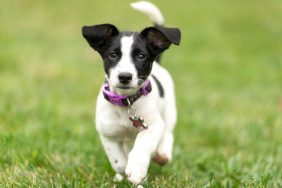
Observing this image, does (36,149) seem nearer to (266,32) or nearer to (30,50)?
(30,50)

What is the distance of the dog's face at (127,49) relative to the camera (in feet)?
15.1

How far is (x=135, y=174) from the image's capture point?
4695mm

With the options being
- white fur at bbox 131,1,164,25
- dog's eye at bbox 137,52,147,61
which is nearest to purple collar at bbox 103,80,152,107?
dog's eye at bbox 137,52,147,61

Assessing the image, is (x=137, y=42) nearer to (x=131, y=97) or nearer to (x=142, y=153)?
(x=131, y=97)

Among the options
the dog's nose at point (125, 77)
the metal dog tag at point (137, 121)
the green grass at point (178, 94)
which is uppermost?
the dog's nose at point (125, 77)

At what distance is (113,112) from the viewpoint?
16.7 feet

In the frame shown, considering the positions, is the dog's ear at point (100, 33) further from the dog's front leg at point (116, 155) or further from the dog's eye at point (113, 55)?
the dog's front leg at point (116, 155)

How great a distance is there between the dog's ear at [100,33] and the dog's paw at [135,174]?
0.99 m

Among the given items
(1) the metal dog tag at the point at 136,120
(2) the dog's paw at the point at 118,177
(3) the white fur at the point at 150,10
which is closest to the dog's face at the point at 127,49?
(1) the metal dog tag at the point at 136,120

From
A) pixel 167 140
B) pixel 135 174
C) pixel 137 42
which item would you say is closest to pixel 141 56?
pixel 137 42

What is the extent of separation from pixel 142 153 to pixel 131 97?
1.58ft

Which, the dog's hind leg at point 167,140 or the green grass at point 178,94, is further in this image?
the green grass at point 178,94

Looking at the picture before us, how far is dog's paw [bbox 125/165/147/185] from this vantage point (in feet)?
15.4

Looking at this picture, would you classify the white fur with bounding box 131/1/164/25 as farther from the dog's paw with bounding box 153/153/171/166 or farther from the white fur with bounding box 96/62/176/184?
the dog's paw with bounding box 153/153/171/166
